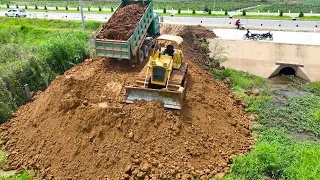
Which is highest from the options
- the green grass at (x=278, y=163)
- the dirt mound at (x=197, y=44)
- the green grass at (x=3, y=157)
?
the dirt mound at (x=197, y=44)

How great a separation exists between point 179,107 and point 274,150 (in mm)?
3692

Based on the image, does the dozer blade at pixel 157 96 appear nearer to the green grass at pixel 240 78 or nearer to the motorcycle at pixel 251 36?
the green grass at pixel 240 78

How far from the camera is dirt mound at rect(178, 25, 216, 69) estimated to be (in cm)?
1808

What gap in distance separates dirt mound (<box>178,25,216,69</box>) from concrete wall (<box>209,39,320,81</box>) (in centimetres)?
101

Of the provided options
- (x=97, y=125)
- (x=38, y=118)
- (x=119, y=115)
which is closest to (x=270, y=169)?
(x=119, y=115)

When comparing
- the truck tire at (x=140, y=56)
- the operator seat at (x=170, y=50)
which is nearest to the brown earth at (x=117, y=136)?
the operator seat at (x=170, y=50)

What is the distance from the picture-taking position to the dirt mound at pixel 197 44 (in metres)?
18.1

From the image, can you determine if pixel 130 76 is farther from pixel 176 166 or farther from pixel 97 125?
pixel 176 166

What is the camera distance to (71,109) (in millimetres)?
11125

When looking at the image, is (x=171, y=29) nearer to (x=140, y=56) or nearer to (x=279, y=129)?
(x=140, y=56)

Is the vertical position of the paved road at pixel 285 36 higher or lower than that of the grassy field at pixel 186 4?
lower

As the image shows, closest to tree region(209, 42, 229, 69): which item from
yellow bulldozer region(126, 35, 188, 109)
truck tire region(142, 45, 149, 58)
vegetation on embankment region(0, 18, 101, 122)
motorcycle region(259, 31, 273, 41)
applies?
motorcycle region(259, 31, 273, 41)

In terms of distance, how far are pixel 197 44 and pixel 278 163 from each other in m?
11.9

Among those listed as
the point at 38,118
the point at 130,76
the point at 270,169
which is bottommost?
the point at 270,169
